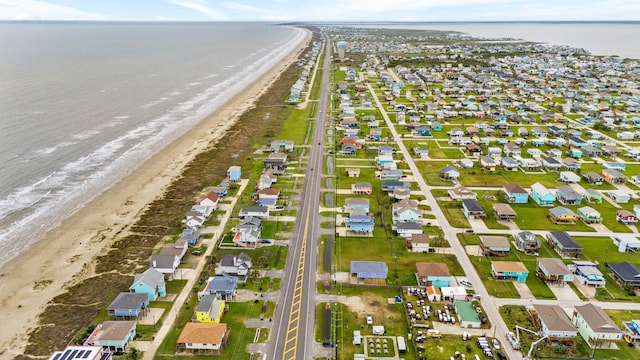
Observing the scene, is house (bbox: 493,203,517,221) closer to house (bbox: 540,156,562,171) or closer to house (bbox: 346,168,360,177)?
house (bbox: 346,168,360,177)

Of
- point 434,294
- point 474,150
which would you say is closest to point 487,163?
point 474,150

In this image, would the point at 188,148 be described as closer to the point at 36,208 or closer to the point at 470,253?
the point at 36,208

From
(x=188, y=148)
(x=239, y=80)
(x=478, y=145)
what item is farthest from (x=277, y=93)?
(x=478, y=145)

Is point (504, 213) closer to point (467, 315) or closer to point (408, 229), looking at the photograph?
point (408, 229)

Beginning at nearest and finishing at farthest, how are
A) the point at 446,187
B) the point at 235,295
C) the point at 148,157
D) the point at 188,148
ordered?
1. the point at 235,295
2. the point at 446,187
3. the point at 148,157
4. the point at 188,148

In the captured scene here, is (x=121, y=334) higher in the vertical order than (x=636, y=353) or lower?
higher

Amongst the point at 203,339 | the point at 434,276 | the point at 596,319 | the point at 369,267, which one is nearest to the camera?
the point at 203,339
